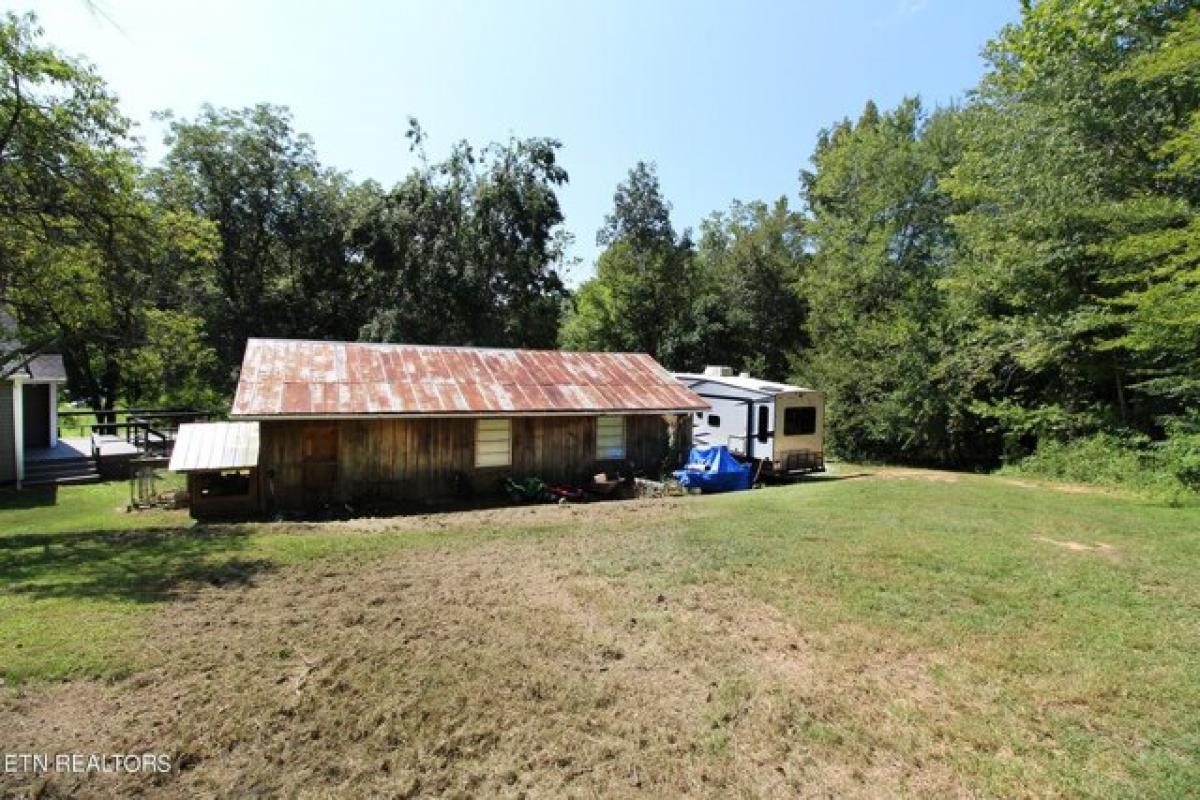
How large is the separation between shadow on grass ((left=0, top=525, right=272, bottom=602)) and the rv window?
45.5 ft

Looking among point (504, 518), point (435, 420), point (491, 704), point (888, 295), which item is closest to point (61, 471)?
point (435, 420)

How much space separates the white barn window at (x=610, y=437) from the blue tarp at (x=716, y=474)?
63.0 inches

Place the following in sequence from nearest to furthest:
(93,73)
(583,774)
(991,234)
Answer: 1. (583,774)
2. (93,73)
3. (991,234)

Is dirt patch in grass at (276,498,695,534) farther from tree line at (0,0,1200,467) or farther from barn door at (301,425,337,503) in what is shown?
tree line at (0,0,1200,467)

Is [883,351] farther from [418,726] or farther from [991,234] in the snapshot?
[418,726]

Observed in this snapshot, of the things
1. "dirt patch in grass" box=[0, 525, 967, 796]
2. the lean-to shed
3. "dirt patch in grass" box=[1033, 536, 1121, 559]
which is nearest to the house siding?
the lean-to shed

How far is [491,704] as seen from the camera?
3.90 metres

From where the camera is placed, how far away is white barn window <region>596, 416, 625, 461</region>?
1505cm

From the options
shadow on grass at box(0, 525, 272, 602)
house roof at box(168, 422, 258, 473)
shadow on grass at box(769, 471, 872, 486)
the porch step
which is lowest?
shadow on grass at box(769, 471, 872, 486)

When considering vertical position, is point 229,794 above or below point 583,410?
below

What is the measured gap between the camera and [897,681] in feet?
14.3

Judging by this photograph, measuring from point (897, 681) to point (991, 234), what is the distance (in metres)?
18.5

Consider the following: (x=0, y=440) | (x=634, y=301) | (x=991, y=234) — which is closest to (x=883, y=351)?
(x=991, y=234)

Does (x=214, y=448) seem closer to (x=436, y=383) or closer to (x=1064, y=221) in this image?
(x=436, y=383)
